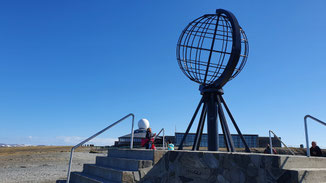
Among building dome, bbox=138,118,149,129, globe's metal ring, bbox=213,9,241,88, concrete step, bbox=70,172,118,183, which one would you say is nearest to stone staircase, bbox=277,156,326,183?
globe's metal ring, bbox=213,9,241,88

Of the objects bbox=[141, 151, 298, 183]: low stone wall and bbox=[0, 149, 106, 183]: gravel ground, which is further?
bbox=[0, 149, 106, 183]: gravel ground

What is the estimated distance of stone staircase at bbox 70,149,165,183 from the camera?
15.7 feet

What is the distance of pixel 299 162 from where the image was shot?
3807mm

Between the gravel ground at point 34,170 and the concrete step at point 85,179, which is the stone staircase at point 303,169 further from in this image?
the gravel ground at point 34,170

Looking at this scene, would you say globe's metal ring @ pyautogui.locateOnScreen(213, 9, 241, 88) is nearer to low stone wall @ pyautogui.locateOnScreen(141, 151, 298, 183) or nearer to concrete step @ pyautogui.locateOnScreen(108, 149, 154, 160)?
low stone wall @ pyautogui.locateOnScreen(141, 151, 298, 183)

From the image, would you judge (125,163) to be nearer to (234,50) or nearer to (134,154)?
(134,154)

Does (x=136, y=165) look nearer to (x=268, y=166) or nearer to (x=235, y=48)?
(x=268, y=166)

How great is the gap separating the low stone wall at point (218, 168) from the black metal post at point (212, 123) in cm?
206

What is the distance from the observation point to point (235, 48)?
252 inches

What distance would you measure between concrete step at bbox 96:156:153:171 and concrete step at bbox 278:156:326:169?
2779 millimetres

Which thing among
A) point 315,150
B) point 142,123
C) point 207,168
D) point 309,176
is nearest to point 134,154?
point 207,168

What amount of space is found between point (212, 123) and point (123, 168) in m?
3.24

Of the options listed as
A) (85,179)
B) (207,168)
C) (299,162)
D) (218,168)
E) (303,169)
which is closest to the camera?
(303,169)

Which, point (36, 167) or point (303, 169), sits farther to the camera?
point (36, 167)
